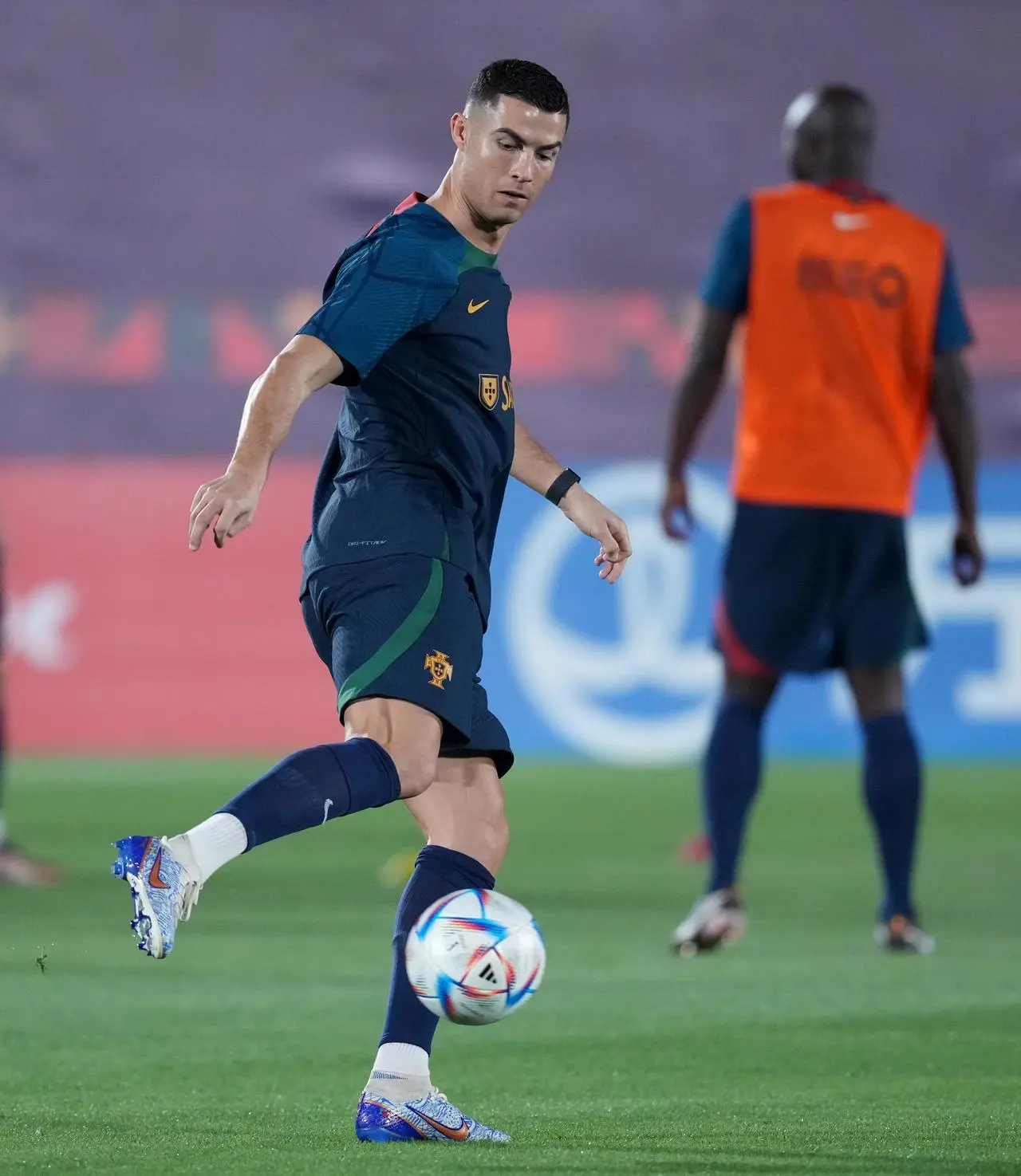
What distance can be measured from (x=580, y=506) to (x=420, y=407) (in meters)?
0.37

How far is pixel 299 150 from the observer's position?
12.7 metres

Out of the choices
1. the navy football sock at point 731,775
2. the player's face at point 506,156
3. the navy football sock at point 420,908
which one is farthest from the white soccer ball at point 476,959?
the navy football sock at point 731,775

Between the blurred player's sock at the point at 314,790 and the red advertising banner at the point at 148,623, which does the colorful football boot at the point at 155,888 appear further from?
the red advertising banner at the point at 148,623

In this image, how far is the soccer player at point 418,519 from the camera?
123 inches

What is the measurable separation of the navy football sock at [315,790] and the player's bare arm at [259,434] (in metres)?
0.35

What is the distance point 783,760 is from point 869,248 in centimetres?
561

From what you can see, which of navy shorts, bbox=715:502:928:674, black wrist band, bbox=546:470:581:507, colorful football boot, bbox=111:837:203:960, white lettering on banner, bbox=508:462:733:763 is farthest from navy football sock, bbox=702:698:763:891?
white lettering on banner, bbox=508:462:733:763

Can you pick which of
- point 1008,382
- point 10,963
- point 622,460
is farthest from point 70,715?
point 10,963

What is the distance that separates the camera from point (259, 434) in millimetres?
3049

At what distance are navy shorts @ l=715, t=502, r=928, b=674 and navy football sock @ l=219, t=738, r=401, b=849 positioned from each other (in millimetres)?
2614

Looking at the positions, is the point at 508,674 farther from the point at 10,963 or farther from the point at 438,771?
the point at 438,771

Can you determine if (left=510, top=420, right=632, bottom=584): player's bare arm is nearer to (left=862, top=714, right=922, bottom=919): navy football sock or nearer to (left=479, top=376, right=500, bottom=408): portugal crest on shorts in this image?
(left=479, top=376, right=500, bottom=408): portugal crest on shorts

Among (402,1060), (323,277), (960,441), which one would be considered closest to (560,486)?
(402,1060)

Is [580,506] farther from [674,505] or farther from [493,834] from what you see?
[674,505]
